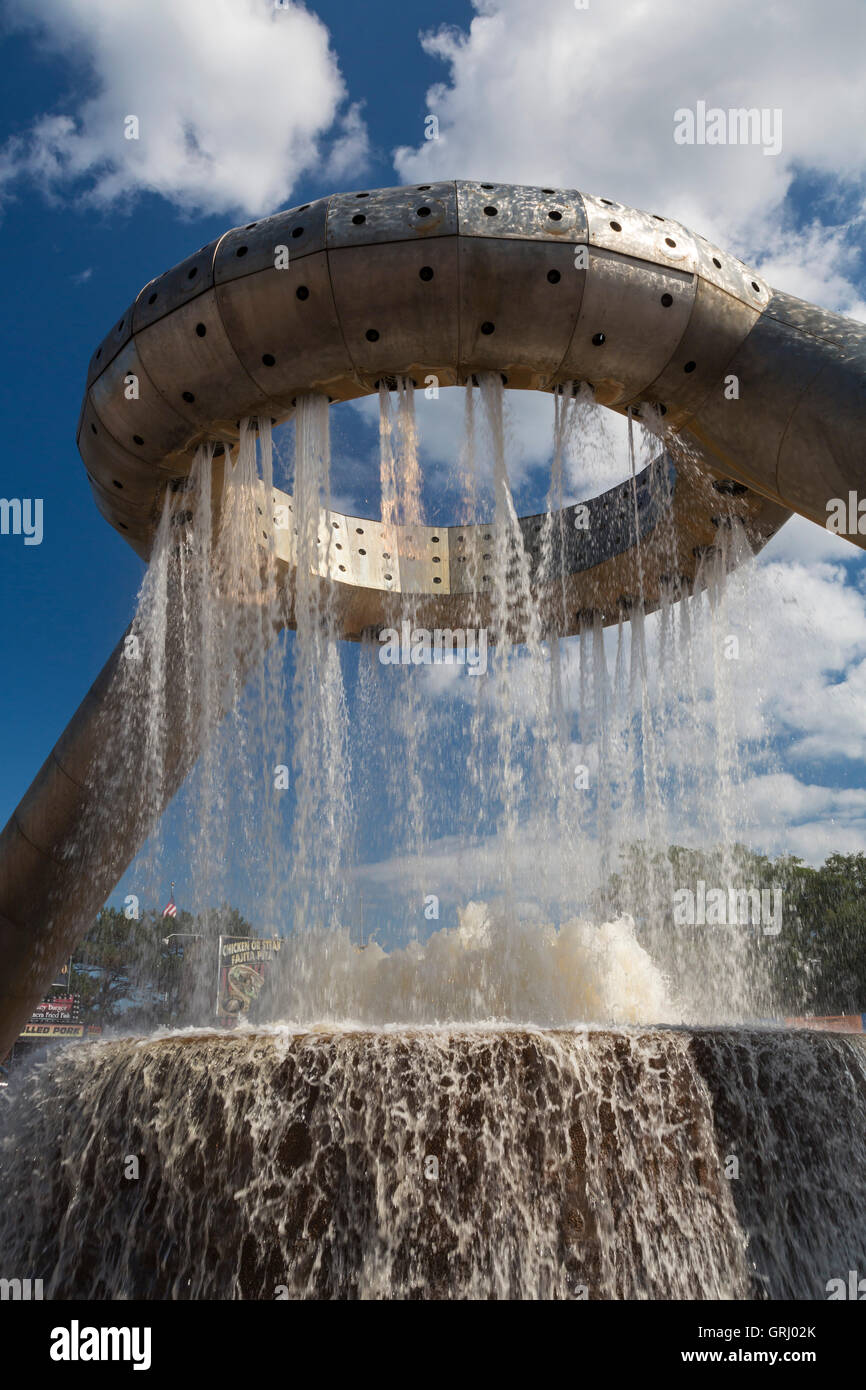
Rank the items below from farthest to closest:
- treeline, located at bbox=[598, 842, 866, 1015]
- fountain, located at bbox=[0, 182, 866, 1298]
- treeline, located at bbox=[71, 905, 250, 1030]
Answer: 1. treeline, located at bbox=[71, 905, 250, 1030]
2. treeline, located at bbox=[598, 842, 866, 1015]
3. fountain, located at bbox=[0, 182, 866, 1298]

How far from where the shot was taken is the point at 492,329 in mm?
8344

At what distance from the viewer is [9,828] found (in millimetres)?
12477

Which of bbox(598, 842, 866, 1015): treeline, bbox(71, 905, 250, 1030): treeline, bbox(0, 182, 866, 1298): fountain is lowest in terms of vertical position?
bbox(0, 182, 866, 1298): fountain

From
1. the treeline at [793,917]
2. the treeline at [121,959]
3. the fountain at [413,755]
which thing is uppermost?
the treeline at [121,959]

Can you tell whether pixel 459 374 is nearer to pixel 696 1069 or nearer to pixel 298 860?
pixel 298 860

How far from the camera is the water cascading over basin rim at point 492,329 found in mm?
8094

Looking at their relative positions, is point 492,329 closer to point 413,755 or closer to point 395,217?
point 395,217

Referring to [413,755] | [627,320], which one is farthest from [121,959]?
[627,320]

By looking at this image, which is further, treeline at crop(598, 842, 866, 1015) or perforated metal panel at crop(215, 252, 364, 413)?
treeline at crop(598, 842, 866, 1015)

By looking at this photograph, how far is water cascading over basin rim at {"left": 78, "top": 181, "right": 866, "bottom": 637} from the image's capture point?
809 cm

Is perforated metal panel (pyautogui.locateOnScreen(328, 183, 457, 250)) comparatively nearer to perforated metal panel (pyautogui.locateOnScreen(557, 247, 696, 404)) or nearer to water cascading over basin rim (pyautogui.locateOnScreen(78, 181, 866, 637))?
water cascading over basin rim (pyautogui.locateOnScreen(78, 181, 866, 637))

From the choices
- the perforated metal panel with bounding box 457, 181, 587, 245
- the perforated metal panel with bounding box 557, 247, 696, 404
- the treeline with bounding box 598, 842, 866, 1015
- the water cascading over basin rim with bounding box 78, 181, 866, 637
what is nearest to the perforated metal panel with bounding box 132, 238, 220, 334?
the water cascading over basin rim with bounding box 78, 181, 866, 637

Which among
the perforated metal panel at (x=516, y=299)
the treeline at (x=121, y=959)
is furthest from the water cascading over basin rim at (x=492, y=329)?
the treeline at (x=121, y=959)

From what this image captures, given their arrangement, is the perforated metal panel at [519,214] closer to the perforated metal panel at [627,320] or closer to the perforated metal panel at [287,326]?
the perforated metal panel at [627,320]
